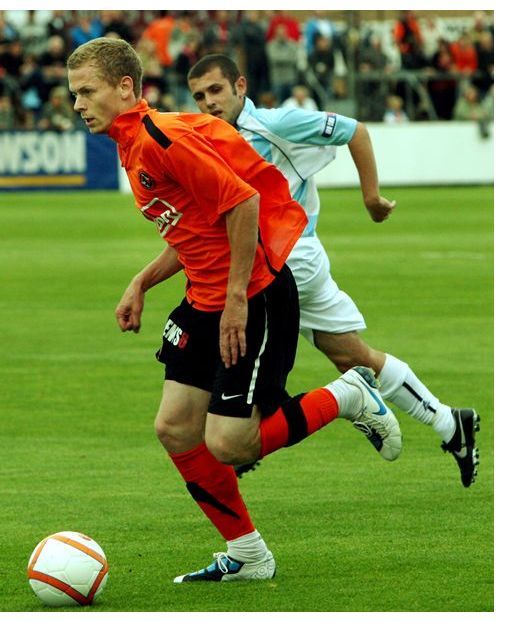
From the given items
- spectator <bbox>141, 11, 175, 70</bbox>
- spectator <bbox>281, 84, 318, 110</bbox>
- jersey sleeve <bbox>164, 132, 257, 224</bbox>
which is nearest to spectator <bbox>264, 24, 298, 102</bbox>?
spectator <bbox>281, 84, 318, 110</bbox>

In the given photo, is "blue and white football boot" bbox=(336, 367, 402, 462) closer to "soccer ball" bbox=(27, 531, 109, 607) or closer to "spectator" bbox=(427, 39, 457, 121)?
"soccer ball" bbox=(27, 531, 109, 607)

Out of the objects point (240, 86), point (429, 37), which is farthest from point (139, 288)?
point (429, 37)

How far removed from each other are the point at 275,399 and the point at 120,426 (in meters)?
3.32

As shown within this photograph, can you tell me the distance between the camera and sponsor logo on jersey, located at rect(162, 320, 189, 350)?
6324 millimetres

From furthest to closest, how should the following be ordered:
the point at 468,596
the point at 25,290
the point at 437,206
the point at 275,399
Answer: the point at 437,206, the point at 25,290, the point at 275,399, the point at 468,596

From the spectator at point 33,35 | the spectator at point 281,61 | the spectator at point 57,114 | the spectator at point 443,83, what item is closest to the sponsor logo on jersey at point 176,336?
the spectator at point 57,114

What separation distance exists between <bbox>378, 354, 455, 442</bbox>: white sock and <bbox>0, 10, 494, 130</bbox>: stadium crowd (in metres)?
22.5

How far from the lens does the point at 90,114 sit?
19.9 ft

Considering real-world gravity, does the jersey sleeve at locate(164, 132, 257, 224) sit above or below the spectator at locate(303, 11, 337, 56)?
above

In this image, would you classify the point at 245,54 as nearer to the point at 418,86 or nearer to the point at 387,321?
the point at 418,86

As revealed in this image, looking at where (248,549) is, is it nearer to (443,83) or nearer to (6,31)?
(443,83)

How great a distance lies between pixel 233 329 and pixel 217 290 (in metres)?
0.31

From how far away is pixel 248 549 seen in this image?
630cm
